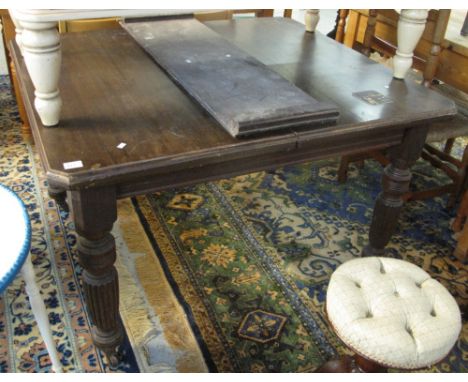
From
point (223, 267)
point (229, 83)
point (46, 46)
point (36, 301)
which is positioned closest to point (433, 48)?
point (229, 83)

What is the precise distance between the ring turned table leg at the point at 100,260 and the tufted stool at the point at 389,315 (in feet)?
1.94

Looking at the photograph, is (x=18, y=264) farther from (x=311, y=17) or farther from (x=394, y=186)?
(x=311, y=17)

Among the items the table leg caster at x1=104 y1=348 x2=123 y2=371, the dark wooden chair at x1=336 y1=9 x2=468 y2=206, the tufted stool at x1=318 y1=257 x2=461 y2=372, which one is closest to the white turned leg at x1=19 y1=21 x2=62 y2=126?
the table leg caster at x1=104 y1=348 x2=123 y2=371

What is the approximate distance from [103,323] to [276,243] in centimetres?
91

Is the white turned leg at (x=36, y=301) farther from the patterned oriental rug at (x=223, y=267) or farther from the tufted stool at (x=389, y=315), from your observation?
the tufted stool at (x=389, y=315)

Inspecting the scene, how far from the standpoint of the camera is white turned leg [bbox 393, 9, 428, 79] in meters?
1.65

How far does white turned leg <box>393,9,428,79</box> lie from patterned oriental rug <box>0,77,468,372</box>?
0.82m

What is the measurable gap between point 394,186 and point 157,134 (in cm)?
90

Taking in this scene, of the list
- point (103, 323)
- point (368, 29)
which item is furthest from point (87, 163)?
point (368, 29)

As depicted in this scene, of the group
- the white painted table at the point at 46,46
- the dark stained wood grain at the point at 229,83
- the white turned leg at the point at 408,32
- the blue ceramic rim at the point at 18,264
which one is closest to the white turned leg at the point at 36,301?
the blue ceramic rim at the point at 18,264

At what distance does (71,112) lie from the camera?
1.42m

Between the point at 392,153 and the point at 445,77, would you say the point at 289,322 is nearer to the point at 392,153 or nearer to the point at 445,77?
the point at 392,153
